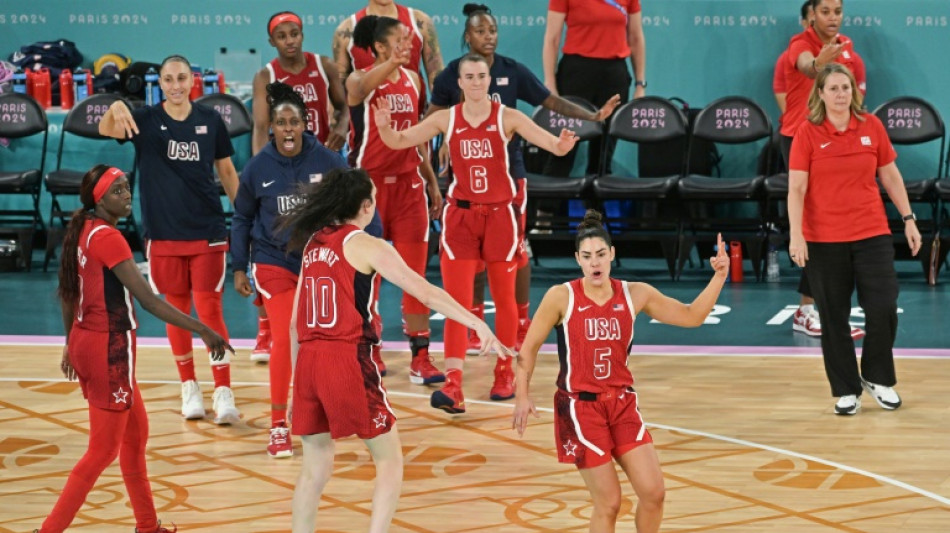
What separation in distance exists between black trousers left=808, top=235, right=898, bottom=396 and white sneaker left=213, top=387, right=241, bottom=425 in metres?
3.14

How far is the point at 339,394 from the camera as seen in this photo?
530cm

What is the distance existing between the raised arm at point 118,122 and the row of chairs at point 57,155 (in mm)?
4695

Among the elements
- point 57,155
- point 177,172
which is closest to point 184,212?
point 177,172

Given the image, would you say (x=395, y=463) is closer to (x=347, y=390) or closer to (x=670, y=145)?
(x=347, y=390)

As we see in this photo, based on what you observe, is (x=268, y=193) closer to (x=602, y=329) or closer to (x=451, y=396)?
(x=451, y=396)

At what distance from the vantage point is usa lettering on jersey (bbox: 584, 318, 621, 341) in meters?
5.41

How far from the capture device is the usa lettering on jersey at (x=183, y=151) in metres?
7.73

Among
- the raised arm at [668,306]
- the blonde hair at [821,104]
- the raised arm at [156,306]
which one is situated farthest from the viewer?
the blonde hair at [821,104]

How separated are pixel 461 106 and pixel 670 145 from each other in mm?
5250

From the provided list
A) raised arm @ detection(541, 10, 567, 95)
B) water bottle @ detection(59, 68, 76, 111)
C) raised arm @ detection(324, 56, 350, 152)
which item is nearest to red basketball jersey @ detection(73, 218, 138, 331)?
raised arm @ detection(324, 56, 350, 152)

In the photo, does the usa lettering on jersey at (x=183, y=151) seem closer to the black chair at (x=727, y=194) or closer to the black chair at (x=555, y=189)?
the black chair at (x=555, y=189)

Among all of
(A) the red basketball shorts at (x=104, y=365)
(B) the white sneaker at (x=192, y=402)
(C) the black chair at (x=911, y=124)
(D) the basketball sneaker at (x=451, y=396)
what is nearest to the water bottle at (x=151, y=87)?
(B) the white sneaker at (x=192, y=402)

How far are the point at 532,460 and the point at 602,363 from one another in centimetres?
176

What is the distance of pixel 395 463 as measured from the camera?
533cm
